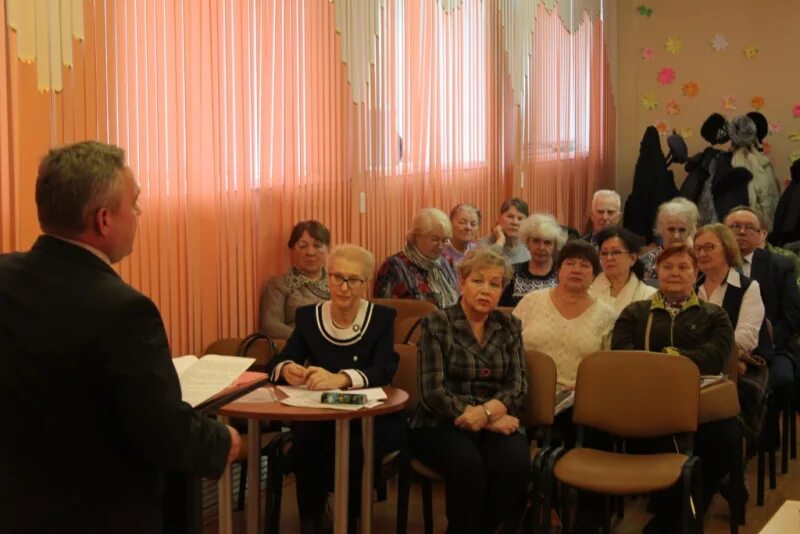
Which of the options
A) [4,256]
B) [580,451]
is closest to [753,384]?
[580,451]

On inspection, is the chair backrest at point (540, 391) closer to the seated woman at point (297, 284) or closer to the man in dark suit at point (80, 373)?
the seated woman at point (297, 284)

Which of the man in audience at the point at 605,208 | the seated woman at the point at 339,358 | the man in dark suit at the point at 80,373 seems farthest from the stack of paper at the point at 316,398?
the man in audience at the point at 605,208

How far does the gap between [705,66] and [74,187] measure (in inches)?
310

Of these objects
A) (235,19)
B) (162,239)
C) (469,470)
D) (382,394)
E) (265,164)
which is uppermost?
(235,19)

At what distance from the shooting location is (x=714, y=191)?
8.24 meters

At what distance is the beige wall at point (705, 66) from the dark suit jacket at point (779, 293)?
143 inches

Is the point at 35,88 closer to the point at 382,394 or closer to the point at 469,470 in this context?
the point at 382,394

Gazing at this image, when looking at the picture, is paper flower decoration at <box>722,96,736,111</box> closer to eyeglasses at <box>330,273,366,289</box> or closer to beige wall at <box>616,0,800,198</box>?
beige wall at <box>616,0,800,198</box>

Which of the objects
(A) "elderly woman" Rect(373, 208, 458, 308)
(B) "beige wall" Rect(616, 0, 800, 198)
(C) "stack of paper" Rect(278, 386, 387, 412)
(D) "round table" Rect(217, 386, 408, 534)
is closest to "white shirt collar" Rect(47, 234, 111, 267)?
(D) "round table" Rect(217, 386, 408, 534)

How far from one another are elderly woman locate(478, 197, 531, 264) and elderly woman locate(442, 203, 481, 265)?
0.26m

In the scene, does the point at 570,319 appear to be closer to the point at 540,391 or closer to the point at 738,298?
the point at 540,391

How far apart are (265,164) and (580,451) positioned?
76.2 inches

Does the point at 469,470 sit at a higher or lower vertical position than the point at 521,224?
lower

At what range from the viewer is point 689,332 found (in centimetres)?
433
